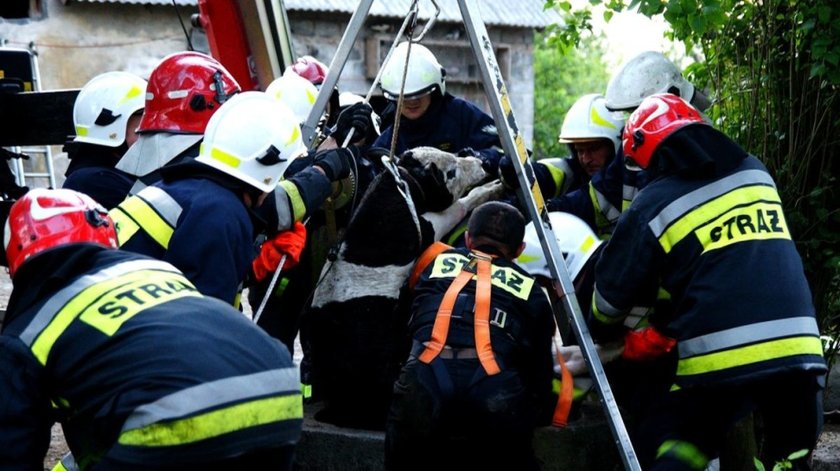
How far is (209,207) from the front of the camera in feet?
13.5

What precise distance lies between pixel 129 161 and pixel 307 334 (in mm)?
1098

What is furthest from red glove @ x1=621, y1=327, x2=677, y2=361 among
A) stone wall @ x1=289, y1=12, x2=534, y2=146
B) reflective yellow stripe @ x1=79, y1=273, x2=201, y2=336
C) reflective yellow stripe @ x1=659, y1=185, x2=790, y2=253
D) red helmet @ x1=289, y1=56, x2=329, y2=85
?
stone wall @ x1=289, y1=12, x2=534, y2=146

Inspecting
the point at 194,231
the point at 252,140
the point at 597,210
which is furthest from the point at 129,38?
the point at 194,231

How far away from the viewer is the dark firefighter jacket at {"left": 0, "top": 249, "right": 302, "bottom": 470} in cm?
297

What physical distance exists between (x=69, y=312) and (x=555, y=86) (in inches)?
844

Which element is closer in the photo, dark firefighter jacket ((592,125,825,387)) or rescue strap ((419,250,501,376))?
dark firefighter jacket ((592,125,825,387))

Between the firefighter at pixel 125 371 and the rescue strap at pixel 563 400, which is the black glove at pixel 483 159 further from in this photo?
the firefighter at pixel 125 371

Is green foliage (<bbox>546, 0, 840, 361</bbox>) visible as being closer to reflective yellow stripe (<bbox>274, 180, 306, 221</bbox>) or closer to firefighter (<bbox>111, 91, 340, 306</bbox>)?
reflective yellow stripe (<bbox>274, 180, 306, 221</bbox>)

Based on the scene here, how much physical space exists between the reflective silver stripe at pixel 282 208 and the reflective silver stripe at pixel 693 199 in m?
1.39

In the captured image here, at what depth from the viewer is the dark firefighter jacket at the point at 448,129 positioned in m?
6.24

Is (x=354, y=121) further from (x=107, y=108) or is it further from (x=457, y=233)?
(x=107, y=108)

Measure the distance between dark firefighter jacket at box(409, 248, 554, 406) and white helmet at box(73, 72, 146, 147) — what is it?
5.90 feet

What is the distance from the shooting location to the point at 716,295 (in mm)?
4348

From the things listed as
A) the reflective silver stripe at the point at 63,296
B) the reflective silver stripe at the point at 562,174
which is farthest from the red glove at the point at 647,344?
the reflective silver stripe at the point at 63,296
